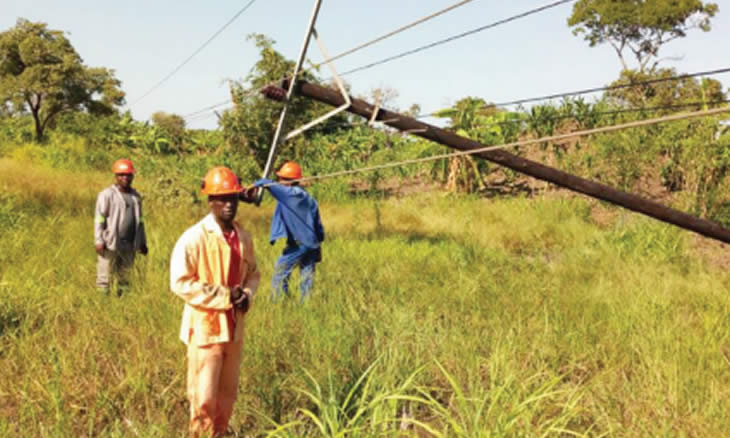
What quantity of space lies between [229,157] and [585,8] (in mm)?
28624

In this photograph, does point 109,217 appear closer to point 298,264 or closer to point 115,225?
point 115,225

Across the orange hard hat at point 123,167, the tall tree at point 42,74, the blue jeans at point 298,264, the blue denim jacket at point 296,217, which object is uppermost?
the tall tree at point 42,74

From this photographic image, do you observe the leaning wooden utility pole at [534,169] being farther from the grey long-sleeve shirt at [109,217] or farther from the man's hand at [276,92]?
the grey long-sleeve shirt at [109,217]

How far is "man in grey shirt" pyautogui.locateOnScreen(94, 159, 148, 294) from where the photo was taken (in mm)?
5156

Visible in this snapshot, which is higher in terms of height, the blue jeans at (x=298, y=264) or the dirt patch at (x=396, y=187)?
the dirt patch at (x=396, y=187)

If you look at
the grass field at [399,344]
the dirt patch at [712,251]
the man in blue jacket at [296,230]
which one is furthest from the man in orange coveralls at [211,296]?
the dirt patch at [712,251]

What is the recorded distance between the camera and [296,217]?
5453 mm

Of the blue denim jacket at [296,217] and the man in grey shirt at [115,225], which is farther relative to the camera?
the blue denim jacket at [296,217]

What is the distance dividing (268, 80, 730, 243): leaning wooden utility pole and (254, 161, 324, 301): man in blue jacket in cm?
105

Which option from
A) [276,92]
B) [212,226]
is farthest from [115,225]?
[212,226]

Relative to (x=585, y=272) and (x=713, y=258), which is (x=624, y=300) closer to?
(x=585, y=272)

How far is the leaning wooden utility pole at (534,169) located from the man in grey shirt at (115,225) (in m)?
2.04

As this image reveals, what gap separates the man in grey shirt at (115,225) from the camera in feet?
16.9

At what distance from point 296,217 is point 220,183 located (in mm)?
2640
